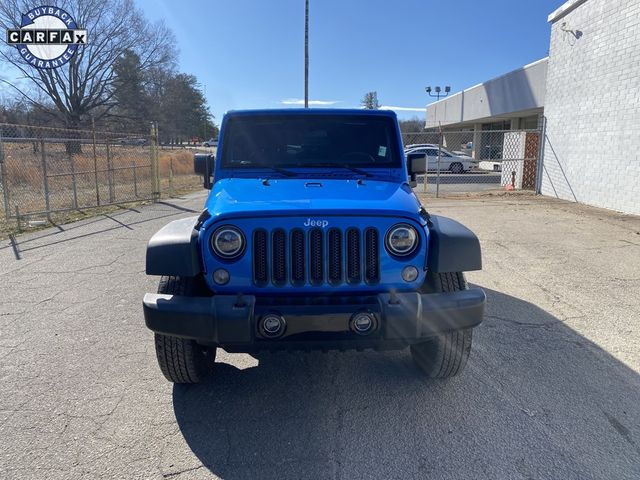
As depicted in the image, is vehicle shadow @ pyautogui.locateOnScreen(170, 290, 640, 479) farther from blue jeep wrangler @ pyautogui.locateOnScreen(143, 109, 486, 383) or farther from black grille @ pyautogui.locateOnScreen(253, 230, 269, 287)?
black grille @ pyautogui.locateOnScreen(253, 230, 269, 287)

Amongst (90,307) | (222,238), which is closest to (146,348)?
(90,307)

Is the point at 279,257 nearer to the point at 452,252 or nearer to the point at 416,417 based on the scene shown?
the point at 452,252

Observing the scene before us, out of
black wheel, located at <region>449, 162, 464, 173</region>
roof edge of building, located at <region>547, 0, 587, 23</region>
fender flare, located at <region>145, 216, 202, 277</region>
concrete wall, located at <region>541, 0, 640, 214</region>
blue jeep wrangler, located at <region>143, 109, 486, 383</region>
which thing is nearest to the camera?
blue jeep wrangler, located at <region>143, 109, 486, 383</region>

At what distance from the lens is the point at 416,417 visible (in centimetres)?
306

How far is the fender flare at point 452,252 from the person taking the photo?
298cm

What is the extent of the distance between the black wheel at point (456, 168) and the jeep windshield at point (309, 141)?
24.1 m

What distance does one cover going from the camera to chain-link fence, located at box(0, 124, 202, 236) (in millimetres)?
10555

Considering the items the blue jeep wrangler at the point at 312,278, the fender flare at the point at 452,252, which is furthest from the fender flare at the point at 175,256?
the fender flare at the point at 452,252

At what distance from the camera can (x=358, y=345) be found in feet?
9.46

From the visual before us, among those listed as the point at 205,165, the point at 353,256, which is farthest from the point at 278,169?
the point at 353,256

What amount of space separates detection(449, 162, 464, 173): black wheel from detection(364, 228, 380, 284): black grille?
25.5 m

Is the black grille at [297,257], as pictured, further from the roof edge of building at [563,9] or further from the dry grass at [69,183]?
the roof edge of building at [563,9]

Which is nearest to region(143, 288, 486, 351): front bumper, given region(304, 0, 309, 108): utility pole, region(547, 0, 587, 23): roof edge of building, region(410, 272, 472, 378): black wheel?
region(410, 272, 472, 378): black wheel

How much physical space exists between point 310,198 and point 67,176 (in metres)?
15.2
